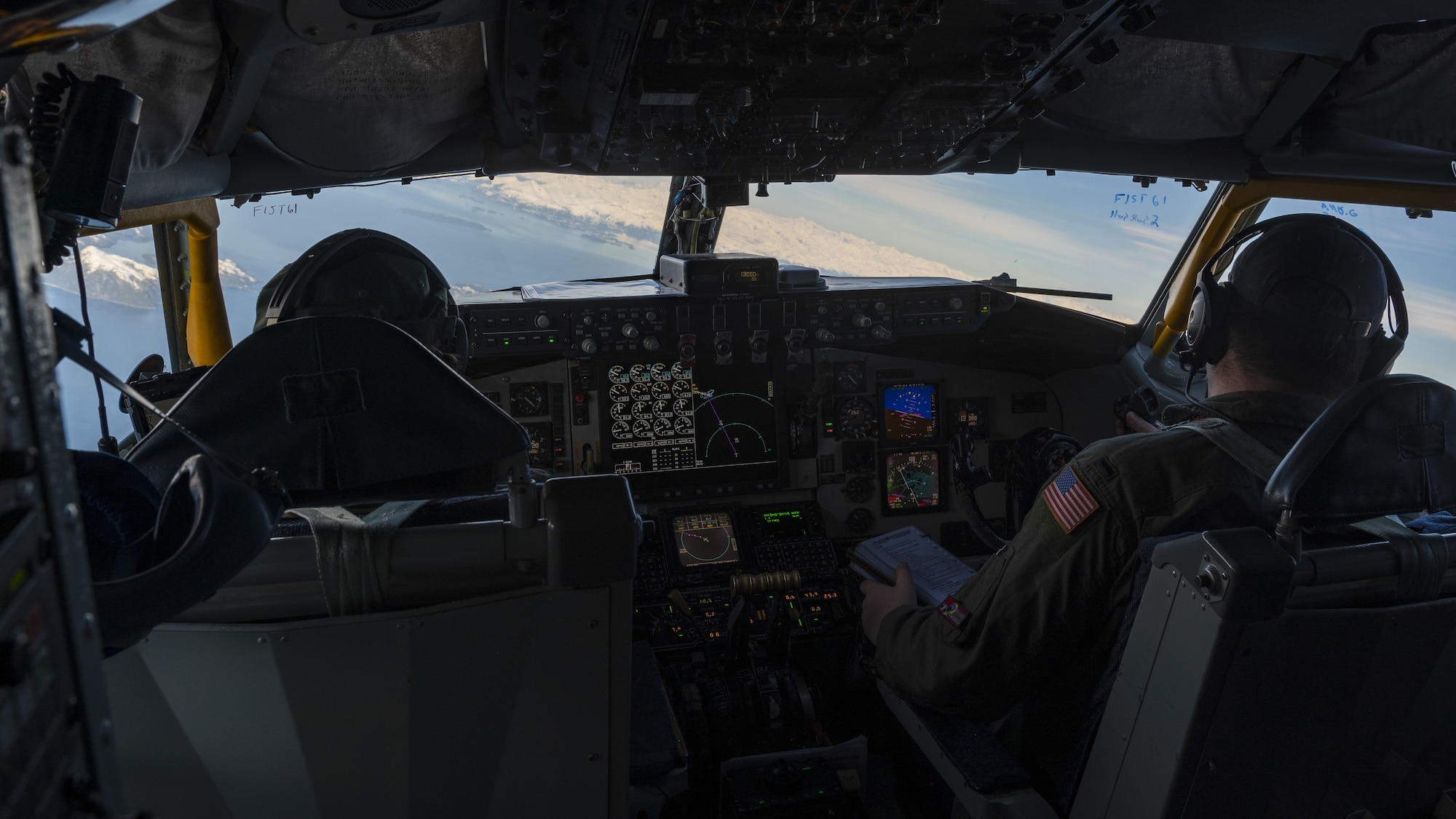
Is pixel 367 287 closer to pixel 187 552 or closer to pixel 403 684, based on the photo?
pixel 403 684

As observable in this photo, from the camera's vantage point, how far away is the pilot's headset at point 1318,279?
4.36ft

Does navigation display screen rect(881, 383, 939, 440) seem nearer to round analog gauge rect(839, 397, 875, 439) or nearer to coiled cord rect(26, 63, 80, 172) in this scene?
round analog gauge rect(839, 397, 875, 439)

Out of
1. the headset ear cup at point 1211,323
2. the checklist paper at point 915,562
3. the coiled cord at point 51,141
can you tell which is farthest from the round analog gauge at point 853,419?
the coiled cord at point 51,141

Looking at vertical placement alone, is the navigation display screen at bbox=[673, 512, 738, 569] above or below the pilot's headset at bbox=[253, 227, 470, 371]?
below

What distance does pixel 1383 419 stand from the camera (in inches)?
42.2

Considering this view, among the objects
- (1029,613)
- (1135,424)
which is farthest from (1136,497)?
(1135,424)

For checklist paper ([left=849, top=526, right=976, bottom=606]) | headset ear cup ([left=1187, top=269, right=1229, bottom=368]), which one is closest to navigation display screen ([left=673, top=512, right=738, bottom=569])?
checklist paper ([left=849, top=526, right=976, bottom=606])

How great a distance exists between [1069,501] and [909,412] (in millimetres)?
1756

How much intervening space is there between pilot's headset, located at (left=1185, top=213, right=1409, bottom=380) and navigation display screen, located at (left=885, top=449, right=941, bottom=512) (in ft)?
5.48

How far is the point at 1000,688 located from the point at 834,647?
1369 millimetres

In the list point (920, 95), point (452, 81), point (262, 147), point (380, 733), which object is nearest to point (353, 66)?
point (452, 81)

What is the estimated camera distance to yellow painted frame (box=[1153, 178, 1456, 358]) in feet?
8.20

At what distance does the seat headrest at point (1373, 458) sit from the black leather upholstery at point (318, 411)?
987 mm

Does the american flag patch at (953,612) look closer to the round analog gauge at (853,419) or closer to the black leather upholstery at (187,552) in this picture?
the black leather upholstery at (187,552)
